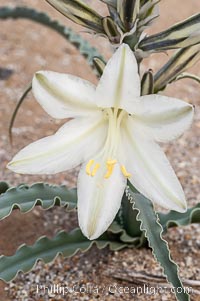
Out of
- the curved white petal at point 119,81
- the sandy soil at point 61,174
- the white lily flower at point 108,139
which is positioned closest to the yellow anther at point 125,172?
the white lily flower at point 108,139

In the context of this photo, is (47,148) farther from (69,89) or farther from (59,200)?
(59,200)

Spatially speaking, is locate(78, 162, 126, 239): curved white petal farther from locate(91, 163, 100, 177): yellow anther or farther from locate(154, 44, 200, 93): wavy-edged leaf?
locate(154, 44, 200, 93): wavy-edged leaf

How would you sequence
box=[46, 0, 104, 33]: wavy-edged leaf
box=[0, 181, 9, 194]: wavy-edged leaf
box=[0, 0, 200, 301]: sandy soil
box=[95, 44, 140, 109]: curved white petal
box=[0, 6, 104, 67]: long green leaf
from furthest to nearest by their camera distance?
box=[0, 6, 104, 67]: long green leaf
box=[0, 0, 200, 301]: sandy soil
box=[0, 181, 9, 194]: wavy-edged leaf
box=[46, 0, 104, 33]: wavy-edged leaf
box=[95, 44, 140, 109]: curved white petal

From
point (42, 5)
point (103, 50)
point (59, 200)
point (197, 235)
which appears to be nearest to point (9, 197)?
point (59, 200)

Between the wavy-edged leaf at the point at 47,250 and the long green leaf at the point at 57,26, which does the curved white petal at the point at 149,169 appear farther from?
the long green leaf at the point at 57,26

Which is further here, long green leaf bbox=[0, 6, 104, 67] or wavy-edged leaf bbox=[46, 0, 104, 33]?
long green leaf bbox=[0, 6, 104, 67]

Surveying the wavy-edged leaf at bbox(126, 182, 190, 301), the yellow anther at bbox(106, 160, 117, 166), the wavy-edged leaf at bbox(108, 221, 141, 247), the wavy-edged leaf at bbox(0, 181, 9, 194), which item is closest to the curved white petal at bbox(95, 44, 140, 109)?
the yellow anther at bbox(106, 160, 117, 166)
